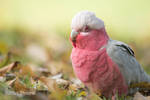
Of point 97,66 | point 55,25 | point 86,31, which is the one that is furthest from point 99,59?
point 55,25

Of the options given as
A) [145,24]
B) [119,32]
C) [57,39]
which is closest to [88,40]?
[57,39]

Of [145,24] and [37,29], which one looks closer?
[37,29]

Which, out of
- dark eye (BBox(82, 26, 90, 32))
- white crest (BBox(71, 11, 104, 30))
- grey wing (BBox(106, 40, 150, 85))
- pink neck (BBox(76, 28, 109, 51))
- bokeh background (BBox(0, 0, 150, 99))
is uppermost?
white crest (BBox(71, 11, 104, 30))

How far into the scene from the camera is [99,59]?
308 centimetres

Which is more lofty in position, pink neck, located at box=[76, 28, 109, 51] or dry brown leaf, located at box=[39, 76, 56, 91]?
pink neck, located at box=[76, 28, 109, 51]

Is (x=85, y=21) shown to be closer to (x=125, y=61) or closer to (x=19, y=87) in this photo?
(x=125, y=61)

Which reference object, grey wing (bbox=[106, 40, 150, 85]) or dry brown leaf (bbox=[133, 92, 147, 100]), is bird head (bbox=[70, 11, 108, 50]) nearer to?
grey wing (bbox=[106, 40, 150, 85])

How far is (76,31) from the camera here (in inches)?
125

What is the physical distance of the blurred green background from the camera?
666cm

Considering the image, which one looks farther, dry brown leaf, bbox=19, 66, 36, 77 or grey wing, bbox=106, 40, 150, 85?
dry brown leaf, bbox=19, 66, 36, 77

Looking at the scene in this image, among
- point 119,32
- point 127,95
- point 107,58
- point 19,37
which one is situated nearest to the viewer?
point 107,58

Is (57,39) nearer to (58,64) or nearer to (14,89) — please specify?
(58,64)

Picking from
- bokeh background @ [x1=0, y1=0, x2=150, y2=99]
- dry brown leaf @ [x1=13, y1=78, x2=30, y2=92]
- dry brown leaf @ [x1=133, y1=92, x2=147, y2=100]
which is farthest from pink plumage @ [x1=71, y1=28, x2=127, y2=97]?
bokeh background @ [x1=0, y1=0, x2=150, y2=99]

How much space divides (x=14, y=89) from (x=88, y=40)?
826 millimetres
